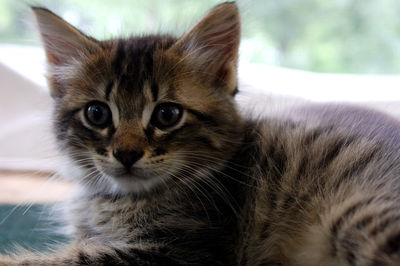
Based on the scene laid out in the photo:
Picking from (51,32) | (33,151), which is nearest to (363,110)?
(51,32)

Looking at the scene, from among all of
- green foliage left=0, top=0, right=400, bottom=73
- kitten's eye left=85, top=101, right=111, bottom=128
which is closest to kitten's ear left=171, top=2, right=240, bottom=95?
kitten's eye left=85, top=101, right=111, bottom=128

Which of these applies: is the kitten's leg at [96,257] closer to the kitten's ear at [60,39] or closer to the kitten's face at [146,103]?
the kitten's face at [146,103]

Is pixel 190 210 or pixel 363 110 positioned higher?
pixel 363 110

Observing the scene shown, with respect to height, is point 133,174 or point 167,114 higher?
point 167,114

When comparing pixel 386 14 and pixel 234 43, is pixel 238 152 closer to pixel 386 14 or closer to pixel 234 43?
pixel 234 43

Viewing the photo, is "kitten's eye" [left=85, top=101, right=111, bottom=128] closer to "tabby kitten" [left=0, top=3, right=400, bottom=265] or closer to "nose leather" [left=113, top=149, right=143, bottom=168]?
"tabby kitten" [left=0, top=3, right=400, bottom=265]

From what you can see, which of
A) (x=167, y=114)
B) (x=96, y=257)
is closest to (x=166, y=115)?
(x=167, y=114)

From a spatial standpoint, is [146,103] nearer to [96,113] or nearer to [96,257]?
[96,113]

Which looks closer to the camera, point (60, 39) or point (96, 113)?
point (96, 113)
